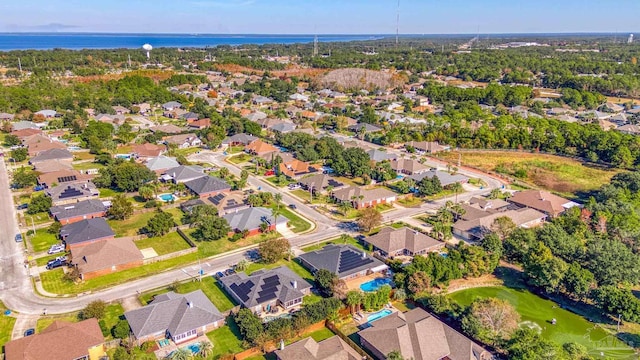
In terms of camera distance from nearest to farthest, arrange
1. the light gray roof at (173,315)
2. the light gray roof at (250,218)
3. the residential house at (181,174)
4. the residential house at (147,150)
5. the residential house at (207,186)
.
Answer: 1. the light gray roof at (173,315)
2. the light gray roof at (250,218)
3. the residential house at (207,186)
4. the residential house at (181,174)
5. the residential house at (147,150)

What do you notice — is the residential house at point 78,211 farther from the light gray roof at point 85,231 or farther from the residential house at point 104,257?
the residential house at point 104,257

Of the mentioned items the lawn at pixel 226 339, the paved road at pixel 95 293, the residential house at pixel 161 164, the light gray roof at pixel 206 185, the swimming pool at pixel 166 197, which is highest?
the residential house at pixel 161 164

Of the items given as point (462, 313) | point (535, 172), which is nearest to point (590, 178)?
point (535, 172)

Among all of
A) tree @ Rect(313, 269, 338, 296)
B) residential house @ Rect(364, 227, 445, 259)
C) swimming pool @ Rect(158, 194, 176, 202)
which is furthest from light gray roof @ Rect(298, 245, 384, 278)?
swimming pool @ Rect(158, 194, 176, 202)

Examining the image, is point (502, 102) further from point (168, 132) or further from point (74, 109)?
point (74, 109)

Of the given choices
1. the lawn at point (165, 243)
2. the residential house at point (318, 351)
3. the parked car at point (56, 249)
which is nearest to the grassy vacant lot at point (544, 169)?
the residential house at point (318, 351)
